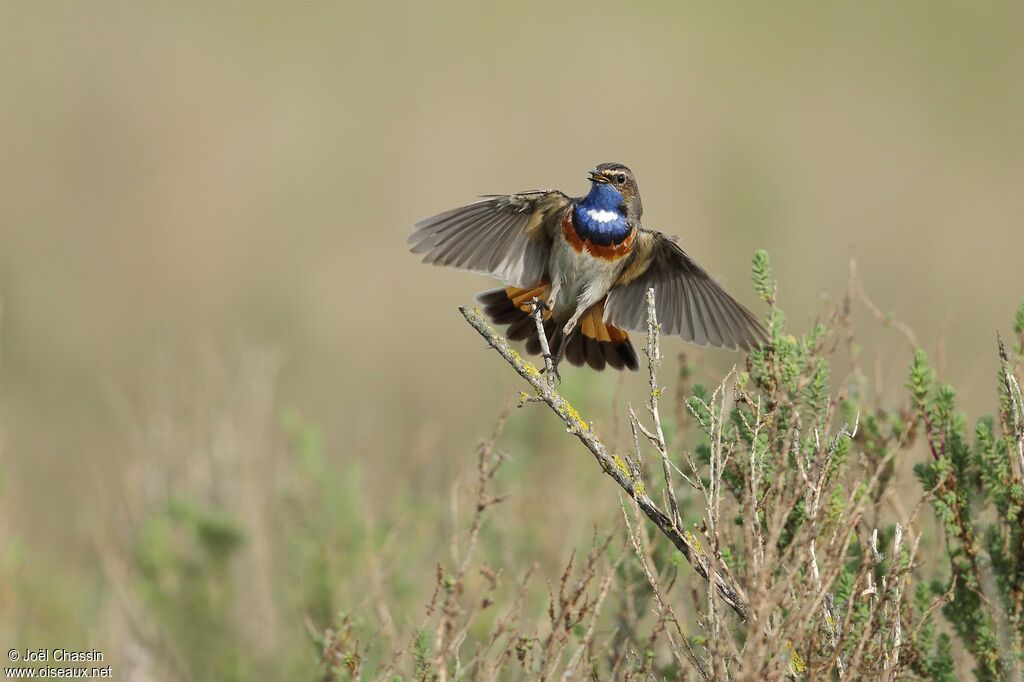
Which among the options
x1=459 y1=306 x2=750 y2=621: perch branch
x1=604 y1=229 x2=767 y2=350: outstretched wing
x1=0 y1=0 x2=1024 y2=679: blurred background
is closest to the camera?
x1=459 y1=306 x2=750 y2=621: perch branch

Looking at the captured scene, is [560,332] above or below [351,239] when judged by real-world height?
below

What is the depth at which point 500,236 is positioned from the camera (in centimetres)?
488

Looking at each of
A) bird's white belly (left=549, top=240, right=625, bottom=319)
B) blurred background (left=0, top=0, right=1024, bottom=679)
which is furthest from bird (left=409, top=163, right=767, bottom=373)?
blurred background (left=0, top=0, right=1024, bottom=679)

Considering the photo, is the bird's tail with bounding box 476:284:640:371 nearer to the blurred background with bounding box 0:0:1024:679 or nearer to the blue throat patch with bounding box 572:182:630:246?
the blue throat patch with bounding box 572:182:630:246

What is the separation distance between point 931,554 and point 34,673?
3.16 meters

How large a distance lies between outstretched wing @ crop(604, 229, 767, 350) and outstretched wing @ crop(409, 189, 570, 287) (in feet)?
1.01

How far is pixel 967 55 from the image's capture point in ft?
51.6

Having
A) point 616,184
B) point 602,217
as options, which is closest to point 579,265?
point 602,217

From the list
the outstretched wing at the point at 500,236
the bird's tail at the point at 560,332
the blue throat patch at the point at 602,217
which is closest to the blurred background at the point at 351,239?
the bird's tail at the point at 560,332

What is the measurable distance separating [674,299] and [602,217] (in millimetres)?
394

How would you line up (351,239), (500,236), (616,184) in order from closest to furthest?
(616,184) < (500,236) < (351,239)

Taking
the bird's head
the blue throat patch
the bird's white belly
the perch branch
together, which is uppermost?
the bird's head

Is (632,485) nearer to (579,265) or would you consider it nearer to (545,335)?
(545,335)

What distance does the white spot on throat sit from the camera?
4680 mm
